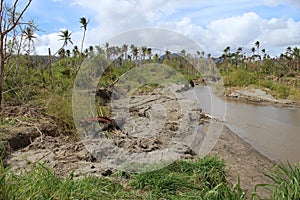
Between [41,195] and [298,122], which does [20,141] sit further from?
[298,122]

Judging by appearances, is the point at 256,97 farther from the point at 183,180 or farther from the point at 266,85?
the point at 183,180

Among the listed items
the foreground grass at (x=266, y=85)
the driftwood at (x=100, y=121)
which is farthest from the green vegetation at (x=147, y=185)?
the foreground grass at (x=266, y=85)

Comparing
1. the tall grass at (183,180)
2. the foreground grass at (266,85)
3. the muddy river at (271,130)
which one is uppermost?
the foreground grass at (266,85)

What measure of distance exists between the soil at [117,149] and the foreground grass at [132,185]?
11.1 inches

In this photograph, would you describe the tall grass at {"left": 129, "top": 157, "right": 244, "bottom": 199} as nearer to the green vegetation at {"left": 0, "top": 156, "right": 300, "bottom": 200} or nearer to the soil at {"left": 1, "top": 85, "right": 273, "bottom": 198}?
the green vegetation at {"left": 0, "top": 156, "right": 300, "bottom": 200}

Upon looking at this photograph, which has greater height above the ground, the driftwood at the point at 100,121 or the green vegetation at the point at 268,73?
the green vegetation at the point at 268,73

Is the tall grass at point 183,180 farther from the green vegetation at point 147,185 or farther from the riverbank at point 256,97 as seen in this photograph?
the riverbank at point 256,97

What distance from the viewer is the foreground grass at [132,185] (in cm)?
242

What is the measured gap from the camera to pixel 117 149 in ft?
14.7

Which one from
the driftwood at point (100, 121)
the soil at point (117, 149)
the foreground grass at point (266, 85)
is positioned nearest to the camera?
the soil at point (117, 149)

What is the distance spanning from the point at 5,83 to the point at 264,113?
1004cm

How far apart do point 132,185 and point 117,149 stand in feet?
4.05

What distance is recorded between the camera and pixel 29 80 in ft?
34.7

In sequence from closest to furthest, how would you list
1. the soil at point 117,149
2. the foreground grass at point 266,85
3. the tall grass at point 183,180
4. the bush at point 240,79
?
the tall grass at point 183,180, the soil at point 117,149, the foreground grass at point 266,85, the bush at point 240,79
